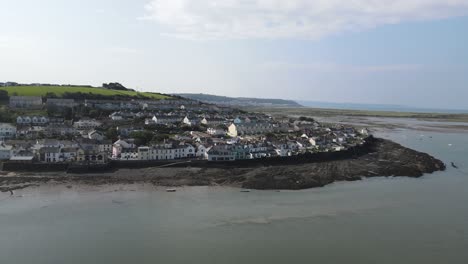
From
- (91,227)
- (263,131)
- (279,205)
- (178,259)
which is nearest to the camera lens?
(178,259)

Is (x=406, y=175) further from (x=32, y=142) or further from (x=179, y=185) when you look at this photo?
(x=32, y=142)

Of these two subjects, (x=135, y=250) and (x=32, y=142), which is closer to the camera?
(x=135, y=250)

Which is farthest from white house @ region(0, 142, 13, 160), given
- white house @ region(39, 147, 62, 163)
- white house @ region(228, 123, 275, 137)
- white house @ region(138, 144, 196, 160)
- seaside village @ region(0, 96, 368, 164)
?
white house @ region(228, 123, 275, 137)

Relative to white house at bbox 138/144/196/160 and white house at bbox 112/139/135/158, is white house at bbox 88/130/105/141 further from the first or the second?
white house at bbox 138/144/196/160

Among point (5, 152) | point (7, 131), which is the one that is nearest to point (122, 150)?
point (5, 152)

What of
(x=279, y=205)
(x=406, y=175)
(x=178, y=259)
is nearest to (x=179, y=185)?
(x=279, y=205)

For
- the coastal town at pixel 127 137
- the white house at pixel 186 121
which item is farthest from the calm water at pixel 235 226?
the white house at pixel 186 121

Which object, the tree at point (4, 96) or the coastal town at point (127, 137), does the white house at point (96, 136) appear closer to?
the coastal town at point (127, 137)

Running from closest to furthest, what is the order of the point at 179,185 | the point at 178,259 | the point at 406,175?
the point at 178,259 < the point at 179,185 < the point at 406,175
